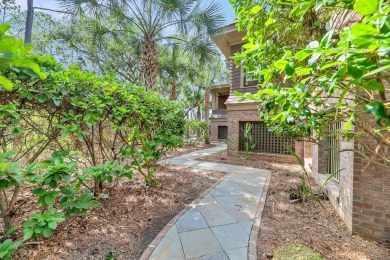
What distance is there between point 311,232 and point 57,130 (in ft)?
12.2

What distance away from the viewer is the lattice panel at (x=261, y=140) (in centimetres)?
752

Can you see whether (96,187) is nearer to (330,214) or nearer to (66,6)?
(330,214)

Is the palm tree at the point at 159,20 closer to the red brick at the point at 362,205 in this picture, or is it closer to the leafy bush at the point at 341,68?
the leafy bush at the point at 341,68

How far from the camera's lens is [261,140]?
7848 mm

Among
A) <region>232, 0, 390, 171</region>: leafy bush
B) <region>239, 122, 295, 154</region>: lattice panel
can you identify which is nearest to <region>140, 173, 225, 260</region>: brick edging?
<region>232, 0, 390, 171</region>: leafy bush

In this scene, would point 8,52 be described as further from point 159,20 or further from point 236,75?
point 236,75

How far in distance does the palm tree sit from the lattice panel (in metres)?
3.50

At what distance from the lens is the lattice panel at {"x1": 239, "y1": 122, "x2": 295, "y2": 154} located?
7.52 m

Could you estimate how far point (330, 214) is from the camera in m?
2.97

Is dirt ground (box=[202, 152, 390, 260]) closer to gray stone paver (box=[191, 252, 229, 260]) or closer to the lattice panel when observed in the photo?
gray stone paver (box=[191, 252, 229, 260])

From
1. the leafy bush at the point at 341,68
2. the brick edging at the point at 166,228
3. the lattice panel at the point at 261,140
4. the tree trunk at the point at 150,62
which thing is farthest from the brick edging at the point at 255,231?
the tree trunk at the point at 150,62

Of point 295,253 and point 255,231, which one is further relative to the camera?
point 255,231

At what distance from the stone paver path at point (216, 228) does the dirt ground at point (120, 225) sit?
0.27 meters

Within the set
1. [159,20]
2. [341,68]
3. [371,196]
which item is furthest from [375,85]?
[159,20]
